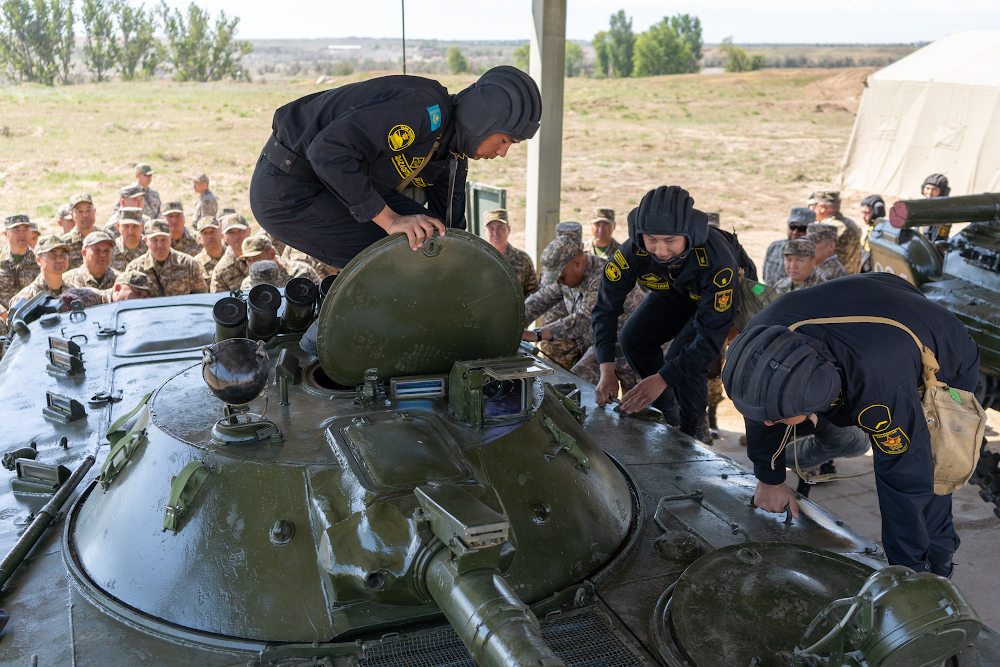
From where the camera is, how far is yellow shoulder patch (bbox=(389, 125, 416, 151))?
352cm

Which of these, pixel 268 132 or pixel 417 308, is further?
pixel 268 132

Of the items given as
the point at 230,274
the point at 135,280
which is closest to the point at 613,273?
the point at 135,280

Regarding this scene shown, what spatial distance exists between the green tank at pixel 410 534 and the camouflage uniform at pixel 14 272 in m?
7.65

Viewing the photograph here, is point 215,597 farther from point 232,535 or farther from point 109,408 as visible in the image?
point 109,408

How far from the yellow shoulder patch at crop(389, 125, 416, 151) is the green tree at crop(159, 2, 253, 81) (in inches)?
1054

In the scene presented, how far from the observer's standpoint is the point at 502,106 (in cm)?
349

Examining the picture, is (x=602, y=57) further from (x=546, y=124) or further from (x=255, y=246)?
(x=255, y=246)

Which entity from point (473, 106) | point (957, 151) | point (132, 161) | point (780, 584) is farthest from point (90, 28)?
point (780, 584)

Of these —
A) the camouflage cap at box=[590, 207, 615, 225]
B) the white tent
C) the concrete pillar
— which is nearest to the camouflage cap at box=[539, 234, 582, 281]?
the camouflage cap at box=[590, 207, 615, 225]

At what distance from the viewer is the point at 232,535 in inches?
112

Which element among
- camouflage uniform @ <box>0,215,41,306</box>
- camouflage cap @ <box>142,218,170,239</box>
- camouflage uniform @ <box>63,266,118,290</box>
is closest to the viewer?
camouflage cap @ <box>142,218,170,239</box>

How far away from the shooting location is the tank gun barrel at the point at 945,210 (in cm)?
759

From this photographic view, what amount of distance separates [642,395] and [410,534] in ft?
8.32

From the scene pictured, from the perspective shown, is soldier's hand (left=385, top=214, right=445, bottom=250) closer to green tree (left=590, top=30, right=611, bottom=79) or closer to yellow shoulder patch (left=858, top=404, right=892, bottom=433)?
yellow shoulder patch (left=858, top=404, right=892, bottom=433)
